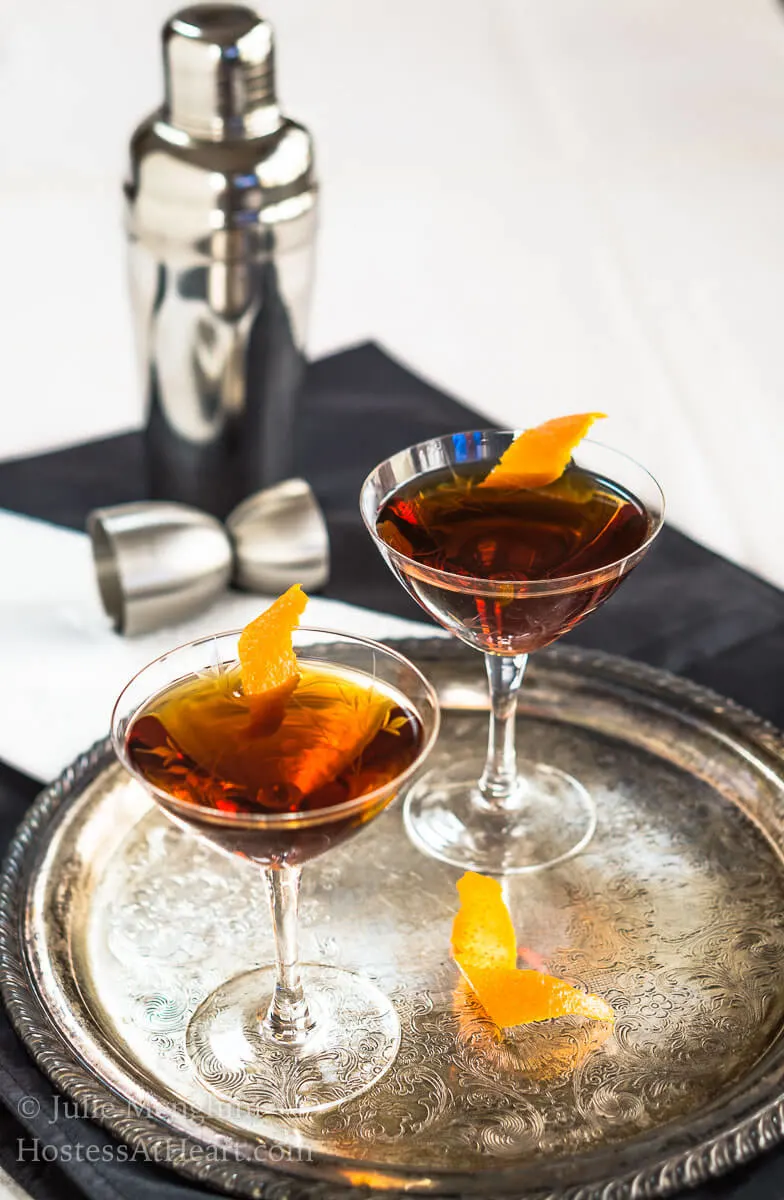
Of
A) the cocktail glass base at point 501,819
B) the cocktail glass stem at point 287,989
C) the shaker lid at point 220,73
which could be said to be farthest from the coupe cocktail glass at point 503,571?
the shaker lid at point 220,73

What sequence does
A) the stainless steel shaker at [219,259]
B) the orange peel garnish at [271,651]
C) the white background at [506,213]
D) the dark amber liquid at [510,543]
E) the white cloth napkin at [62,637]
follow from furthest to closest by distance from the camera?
the white background at [506,213]
the stainless steel shaker at [219,259]
the white cloth napkin at [62,637]
the dark amber liquid at [510,543]
the orange peel garnish at [271,651]

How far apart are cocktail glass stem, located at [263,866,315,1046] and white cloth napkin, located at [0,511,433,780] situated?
395 millimetres

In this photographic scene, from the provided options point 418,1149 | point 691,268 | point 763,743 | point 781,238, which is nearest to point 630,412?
point 691,268

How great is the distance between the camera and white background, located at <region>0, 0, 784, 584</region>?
2.17m

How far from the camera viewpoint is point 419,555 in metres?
1.24

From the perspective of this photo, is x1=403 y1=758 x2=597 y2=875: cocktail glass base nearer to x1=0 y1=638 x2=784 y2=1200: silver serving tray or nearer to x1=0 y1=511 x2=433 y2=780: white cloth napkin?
x1=0 y1=638 x2=784 y2=1200: silver serving tray

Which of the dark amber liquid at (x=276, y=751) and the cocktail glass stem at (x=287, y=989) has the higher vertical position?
the dark amber liquid at (x=276, y=751)

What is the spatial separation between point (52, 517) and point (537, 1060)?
1.02 metres

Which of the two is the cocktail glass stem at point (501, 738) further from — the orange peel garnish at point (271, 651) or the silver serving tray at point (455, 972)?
the orange peel garnish at point (271, 651)

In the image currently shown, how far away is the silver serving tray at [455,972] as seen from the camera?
98cm

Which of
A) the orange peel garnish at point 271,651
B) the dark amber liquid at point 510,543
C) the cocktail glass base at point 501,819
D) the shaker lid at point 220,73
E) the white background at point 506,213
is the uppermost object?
the shaker lid at point 220,73

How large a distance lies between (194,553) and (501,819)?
473mm

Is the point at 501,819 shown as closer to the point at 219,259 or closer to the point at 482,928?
the point at 482,928

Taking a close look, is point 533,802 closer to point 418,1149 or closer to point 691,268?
point 418,1149
